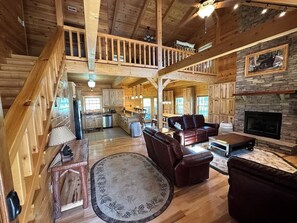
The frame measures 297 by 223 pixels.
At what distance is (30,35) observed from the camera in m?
4.61

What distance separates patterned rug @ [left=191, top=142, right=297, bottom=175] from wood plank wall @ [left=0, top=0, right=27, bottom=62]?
519cm

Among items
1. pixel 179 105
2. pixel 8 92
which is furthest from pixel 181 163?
pixel 179 105

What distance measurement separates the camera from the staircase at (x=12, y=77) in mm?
2263

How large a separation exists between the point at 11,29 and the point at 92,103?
16.6 ft

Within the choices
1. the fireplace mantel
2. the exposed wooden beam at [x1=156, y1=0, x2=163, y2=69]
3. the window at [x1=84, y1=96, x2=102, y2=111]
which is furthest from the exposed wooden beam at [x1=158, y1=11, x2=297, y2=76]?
the window at [x1=84, y1=96, x2=102, y2=111]

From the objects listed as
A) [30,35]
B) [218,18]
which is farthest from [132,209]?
[218,18]

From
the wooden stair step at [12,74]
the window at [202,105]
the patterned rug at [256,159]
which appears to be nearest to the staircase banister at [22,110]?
the wooden stair step at [12,74]

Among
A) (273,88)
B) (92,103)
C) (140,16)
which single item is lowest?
(92,103)

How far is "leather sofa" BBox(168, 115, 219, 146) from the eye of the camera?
4.52 meters

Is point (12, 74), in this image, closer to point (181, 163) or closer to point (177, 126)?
point (181, 163)

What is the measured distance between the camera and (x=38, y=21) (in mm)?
4562

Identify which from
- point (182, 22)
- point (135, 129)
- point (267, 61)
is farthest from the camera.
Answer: point (182, 22)

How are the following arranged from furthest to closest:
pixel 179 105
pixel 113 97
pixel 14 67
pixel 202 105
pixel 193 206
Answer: pixel 179 105, pixel 113 97, pixel 202 105, pixel 14 67, pixel 193 206

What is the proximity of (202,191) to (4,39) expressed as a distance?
5.08 metres
